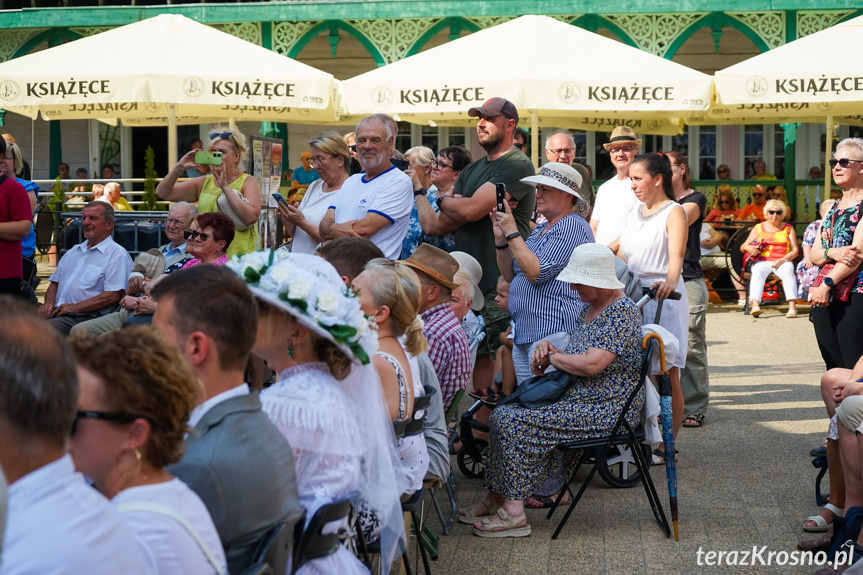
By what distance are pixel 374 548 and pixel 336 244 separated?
4.25ft

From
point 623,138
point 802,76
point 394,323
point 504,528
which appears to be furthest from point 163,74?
point 394,323

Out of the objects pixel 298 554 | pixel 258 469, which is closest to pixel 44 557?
pixel 258 469

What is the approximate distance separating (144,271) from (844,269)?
4229mm

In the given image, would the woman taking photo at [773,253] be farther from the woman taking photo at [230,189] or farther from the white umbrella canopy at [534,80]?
the woman taking photo at [230,189]

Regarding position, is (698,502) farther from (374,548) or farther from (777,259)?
(777,259)

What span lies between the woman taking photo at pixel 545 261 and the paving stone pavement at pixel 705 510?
0.94m

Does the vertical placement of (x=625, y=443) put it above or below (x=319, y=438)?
below

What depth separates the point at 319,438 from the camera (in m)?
2.68

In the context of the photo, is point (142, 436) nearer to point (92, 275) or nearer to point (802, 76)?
point (92, 275)

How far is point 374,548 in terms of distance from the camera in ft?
10.8

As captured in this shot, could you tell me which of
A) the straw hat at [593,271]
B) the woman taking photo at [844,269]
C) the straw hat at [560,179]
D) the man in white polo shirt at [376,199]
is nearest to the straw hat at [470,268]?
the man in white polo shirt at [376,199]

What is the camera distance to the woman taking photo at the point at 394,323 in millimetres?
3373

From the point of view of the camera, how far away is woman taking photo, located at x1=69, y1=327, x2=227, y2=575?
1.85m

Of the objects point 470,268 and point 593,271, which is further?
point 470,268
